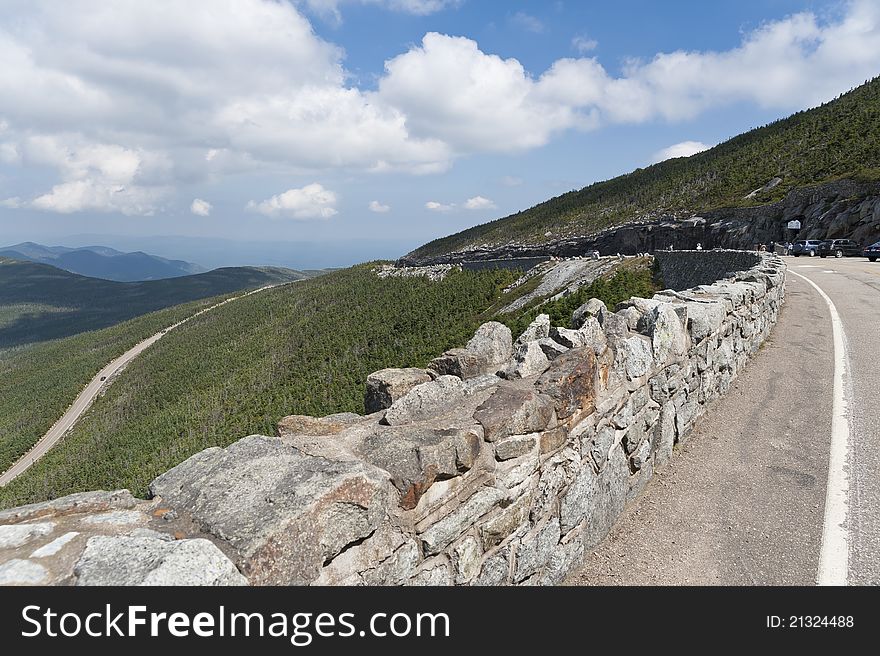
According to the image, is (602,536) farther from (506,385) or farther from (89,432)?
(89,432)

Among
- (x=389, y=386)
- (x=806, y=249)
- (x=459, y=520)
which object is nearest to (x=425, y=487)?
(x=459, y=520)

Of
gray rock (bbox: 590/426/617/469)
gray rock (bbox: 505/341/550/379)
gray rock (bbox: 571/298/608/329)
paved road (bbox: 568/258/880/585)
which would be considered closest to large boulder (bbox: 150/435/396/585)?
gray rock (bbox: 505/341/550/379)

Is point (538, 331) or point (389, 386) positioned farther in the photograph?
point (538, 331)

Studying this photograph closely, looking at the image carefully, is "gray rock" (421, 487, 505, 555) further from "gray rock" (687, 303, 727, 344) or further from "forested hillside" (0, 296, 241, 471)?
"forested hillside" (0, 296, 241, 471)

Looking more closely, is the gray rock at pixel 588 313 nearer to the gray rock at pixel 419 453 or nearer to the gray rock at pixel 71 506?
the gray rock at pixel 419 453

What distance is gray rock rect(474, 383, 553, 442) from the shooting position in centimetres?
401

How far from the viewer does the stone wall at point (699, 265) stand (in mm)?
23920

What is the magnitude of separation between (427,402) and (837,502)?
4824 millimetres

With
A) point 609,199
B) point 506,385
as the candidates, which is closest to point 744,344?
point 506,385

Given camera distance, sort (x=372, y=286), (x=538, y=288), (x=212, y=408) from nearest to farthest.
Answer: (x=538, y=288) < (x=212, y=408) < (x=372, y=286)

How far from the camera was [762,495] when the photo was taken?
5.59 m

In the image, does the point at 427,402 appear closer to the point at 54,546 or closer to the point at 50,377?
the point at 54,546

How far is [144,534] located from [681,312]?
7283 millimetres

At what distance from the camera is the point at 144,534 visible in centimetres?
275
